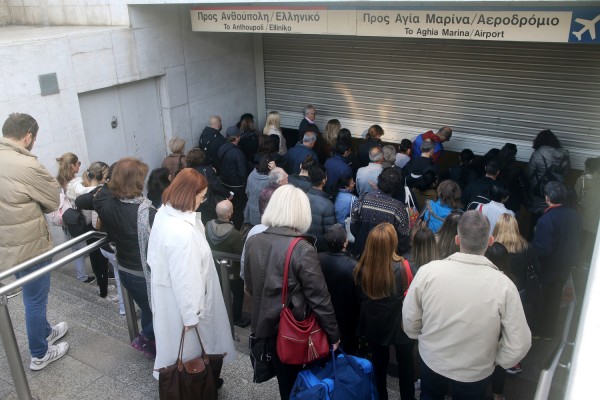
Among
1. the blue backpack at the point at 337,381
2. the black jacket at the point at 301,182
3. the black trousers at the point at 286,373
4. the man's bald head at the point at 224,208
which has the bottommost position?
the black trousers at the point at 286,373

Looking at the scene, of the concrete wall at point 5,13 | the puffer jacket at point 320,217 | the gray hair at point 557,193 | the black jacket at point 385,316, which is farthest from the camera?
the concrete wall at point 5,13

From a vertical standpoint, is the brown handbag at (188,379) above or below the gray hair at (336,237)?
below

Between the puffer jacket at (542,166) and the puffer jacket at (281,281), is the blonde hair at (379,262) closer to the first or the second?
the puffer jacket at (281,281)

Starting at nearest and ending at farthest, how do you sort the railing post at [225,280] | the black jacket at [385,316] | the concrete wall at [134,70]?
the black jacket at [385,316] < the railing post at [225,280] < the concrete wall at [134,70]

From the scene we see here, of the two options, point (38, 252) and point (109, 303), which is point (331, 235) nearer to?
point (38, 252)

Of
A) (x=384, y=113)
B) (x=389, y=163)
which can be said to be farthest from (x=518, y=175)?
(x=384, y=113)

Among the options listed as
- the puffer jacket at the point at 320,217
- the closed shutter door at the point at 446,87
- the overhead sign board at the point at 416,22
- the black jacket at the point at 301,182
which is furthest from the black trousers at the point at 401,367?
the closed shutter door at the point at 446,87

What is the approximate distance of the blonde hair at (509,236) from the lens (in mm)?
4328

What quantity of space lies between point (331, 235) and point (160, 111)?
5.68 meters

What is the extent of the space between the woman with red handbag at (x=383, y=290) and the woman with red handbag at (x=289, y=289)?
1.24ft

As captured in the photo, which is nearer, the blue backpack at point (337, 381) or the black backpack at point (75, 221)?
the blue backpack at point (337, 381)

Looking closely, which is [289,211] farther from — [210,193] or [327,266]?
[210,193]

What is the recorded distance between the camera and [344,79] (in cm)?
959

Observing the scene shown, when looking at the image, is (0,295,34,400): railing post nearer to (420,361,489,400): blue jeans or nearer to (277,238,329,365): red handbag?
(277,238,329,365): red handbag
